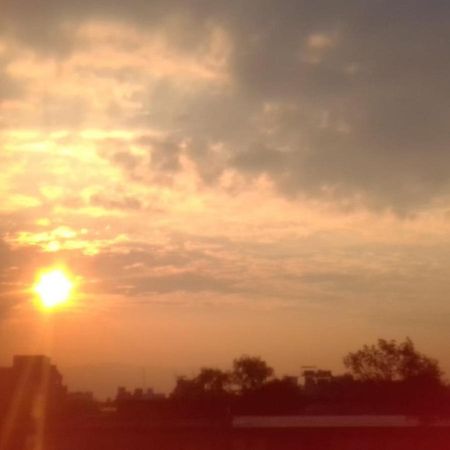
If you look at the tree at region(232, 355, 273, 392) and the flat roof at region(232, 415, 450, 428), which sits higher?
the tree at region(232, 355, 273, 392)

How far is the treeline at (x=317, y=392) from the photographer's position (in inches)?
3002

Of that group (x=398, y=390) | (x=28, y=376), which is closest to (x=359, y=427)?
(x=28, y=376)

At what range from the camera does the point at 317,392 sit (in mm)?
98625

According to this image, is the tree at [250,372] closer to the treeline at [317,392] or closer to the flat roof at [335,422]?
the treeline at [317,392]

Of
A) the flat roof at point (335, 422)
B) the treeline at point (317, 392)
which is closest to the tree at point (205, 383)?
the treeline at point (317, 392)

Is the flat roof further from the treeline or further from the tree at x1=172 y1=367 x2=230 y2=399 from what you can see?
the tree at x1=172 y1=367 x2=230 y2=399

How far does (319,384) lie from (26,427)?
56.5m

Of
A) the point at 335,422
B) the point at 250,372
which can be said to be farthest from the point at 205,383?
the point at 335,422

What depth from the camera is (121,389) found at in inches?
4520

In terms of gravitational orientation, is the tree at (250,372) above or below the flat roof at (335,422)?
above

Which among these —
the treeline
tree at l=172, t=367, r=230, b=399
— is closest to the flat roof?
the treeline

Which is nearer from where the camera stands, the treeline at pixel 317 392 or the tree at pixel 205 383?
the treeline at pixel 317 392

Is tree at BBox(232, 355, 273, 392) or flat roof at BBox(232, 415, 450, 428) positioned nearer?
flat roof at BBox(232, 415, 450, 428)

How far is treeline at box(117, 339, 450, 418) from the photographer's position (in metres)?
76.2
